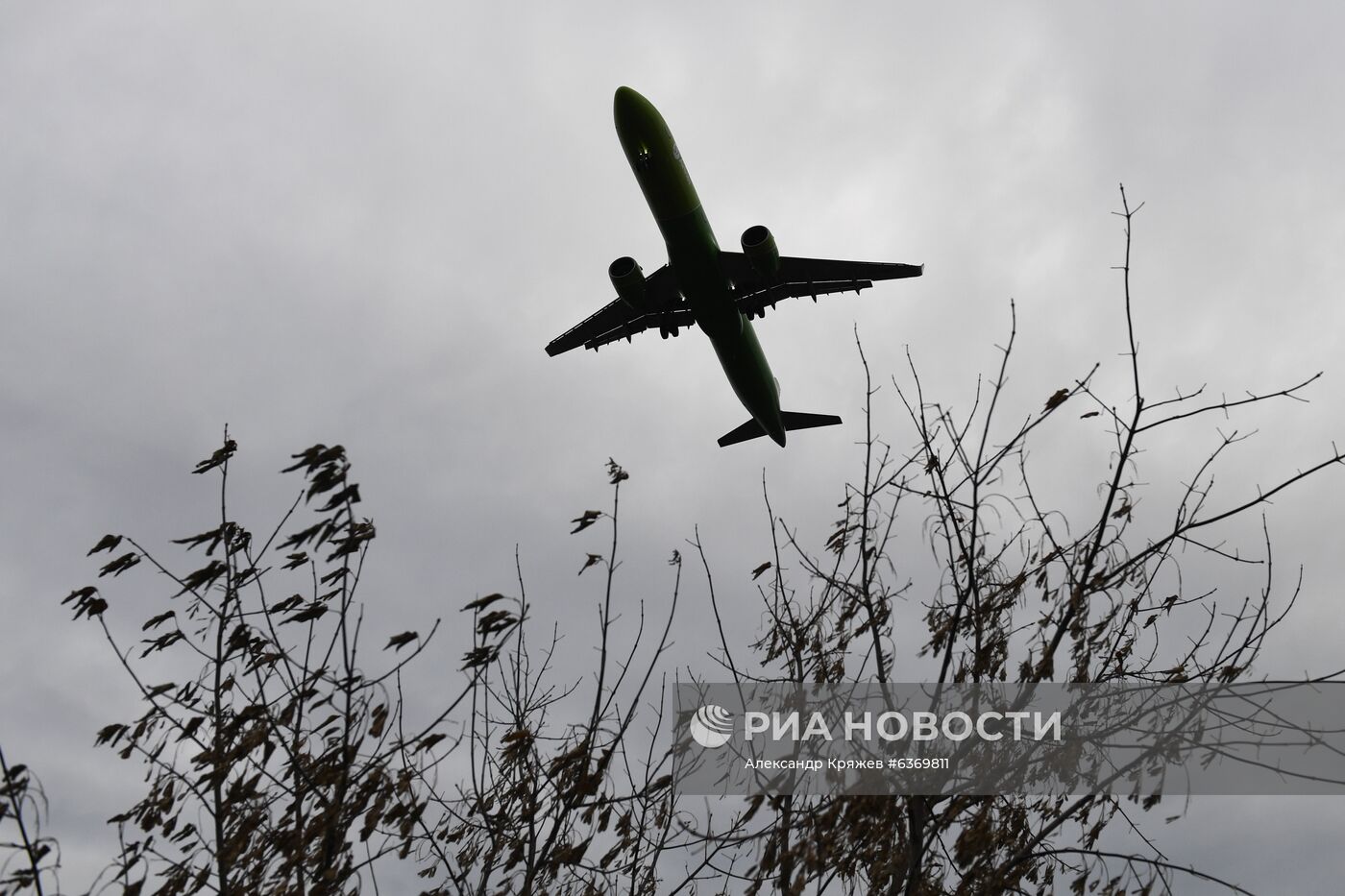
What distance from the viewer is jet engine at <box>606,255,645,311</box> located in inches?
897

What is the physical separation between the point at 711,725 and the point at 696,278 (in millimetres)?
16303

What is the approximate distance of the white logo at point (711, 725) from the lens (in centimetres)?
664

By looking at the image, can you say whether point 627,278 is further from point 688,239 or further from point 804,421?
point 804,421

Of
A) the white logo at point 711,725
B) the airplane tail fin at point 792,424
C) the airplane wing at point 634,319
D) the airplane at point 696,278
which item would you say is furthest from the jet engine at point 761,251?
the white logo at point 711,725

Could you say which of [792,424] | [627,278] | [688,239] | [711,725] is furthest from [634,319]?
[711,725]

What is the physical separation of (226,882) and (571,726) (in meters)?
2.23

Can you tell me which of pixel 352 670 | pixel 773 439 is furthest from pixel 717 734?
pixel 773 439

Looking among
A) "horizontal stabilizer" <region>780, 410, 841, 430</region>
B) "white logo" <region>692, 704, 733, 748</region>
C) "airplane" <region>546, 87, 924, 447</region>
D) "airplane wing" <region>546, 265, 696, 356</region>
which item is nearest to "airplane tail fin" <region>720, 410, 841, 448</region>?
"horizontal stabilizer" <region>780, 410, 841, 430</region>

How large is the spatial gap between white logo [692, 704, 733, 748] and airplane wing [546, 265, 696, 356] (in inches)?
674

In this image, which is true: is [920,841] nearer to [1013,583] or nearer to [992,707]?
[992,707]

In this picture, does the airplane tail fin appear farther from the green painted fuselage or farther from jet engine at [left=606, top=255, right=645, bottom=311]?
jet engine at [left=606, top=255, right=645, bottom=311]

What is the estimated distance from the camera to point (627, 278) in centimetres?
2280

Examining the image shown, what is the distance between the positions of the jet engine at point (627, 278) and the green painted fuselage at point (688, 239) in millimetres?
982

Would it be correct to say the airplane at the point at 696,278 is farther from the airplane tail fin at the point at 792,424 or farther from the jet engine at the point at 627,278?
the airplane tail fin at the point at 792,424
